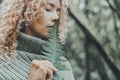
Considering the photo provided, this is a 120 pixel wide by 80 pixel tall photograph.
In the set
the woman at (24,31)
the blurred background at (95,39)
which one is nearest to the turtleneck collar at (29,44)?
the woman at (24,31)

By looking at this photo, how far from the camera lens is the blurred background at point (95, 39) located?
488 cm

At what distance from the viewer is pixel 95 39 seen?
4824mm

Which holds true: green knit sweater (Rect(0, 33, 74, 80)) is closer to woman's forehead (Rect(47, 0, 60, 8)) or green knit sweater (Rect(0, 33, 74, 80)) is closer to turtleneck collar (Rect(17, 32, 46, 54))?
turtleneck collar (Rect(17, 32, 46, 54))

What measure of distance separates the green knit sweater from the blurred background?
2.65m

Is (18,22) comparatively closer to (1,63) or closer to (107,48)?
(1,63)

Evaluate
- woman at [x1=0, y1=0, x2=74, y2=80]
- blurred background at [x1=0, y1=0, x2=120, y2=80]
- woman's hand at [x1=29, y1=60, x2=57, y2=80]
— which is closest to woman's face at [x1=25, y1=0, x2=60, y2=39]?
woman at [x1=0, y1=0, x2=74, y2=80]

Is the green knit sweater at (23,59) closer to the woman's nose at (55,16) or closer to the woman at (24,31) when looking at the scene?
the woman at (24,31)

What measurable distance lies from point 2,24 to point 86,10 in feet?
11.1

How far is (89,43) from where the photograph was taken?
201 inches

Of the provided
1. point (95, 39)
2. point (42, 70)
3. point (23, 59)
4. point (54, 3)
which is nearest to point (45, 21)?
point (54, 3)

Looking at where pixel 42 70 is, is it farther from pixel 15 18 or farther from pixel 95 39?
pixel 95 39

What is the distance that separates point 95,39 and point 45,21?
113 inches

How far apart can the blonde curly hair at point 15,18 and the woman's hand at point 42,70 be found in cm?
36

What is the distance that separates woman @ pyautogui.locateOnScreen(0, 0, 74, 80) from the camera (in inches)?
77.9
